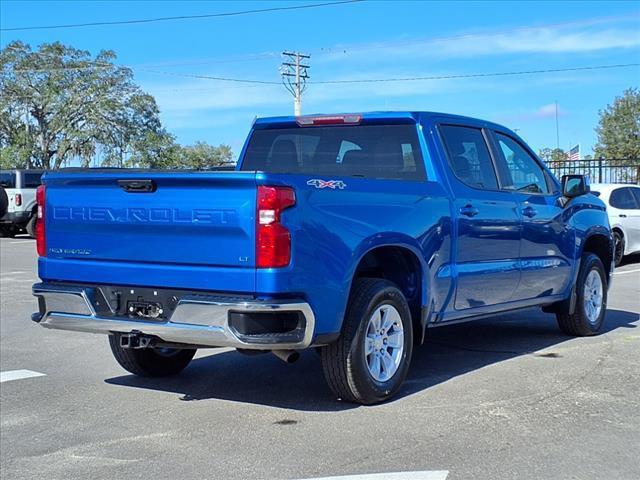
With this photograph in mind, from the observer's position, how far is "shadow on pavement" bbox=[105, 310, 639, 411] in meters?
6.16

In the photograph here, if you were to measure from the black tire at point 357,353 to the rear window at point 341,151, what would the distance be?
1.24 metres

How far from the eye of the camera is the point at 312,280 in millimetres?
5074

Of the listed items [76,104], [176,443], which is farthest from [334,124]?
[76,104]

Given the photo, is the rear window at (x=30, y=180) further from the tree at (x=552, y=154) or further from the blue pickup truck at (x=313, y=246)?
the tree at (x=552, y=154)

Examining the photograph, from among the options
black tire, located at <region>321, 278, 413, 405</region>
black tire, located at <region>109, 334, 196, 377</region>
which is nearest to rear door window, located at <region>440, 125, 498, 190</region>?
black tire, located at <region>321, 278, 413, 405</region>

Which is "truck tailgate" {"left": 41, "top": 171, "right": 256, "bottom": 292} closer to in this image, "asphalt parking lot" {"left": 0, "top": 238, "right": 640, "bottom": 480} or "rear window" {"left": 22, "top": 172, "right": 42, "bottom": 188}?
"asphalt parking lot" {"left": 0, "top": 238, "right": 640, "bottom": 480}

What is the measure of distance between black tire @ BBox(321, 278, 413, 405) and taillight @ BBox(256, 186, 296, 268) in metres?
0.84

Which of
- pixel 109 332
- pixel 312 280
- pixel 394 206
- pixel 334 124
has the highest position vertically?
pixel 334 124

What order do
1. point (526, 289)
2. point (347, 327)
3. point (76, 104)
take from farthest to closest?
point (76, 104) < point (526, 289) < point (347, 327)

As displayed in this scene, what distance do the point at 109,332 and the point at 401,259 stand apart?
2.12 meters

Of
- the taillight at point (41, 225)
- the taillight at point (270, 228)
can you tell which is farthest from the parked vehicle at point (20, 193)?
the taillight at point (270, 228)

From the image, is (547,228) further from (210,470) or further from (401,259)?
(210,470)

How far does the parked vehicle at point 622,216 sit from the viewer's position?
16031 mm

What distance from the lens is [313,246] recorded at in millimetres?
5078
